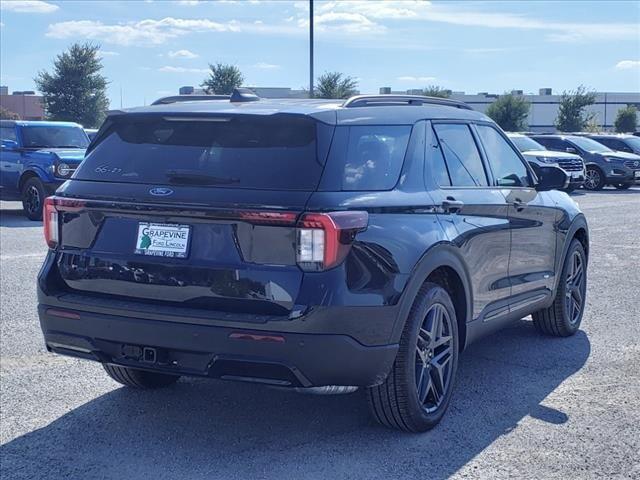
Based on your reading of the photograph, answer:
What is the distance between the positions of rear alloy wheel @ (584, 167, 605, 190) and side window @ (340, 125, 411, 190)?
2450cm

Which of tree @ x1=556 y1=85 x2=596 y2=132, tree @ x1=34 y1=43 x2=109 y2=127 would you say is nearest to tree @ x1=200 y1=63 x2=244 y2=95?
tree @ x1=34 y1=43 x2=109 y2=127

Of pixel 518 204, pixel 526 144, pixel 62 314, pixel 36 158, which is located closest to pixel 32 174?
pixel 36 158

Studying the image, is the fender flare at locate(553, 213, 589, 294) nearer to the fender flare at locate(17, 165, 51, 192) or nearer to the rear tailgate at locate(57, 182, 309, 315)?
the rear tailgate at locate(57, 182, 309, 315)

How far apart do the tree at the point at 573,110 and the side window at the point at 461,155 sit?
53.7 metres

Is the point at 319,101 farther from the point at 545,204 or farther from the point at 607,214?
the point at 607,214

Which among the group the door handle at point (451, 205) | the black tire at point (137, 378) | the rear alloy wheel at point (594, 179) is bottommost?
the rear alloy wheel at point (594, 179)

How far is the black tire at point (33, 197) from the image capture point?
1756 centimetres

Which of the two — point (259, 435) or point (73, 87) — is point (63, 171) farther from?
point (73, 87)

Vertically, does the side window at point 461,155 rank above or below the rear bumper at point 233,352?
above

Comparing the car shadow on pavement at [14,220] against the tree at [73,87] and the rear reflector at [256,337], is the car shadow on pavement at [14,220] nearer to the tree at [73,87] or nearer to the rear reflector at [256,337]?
the rear reflector at [256,337]

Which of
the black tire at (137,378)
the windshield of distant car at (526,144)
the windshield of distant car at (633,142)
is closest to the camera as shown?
the black tire at (137,378)

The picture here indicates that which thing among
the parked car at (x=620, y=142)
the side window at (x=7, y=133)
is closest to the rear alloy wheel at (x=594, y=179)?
the parked car at (x=620, y=142)

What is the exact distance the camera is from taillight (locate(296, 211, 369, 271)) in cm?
439

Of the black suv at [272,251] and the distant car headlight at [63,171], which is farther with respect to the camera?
the distant car headlight at [63,171]
